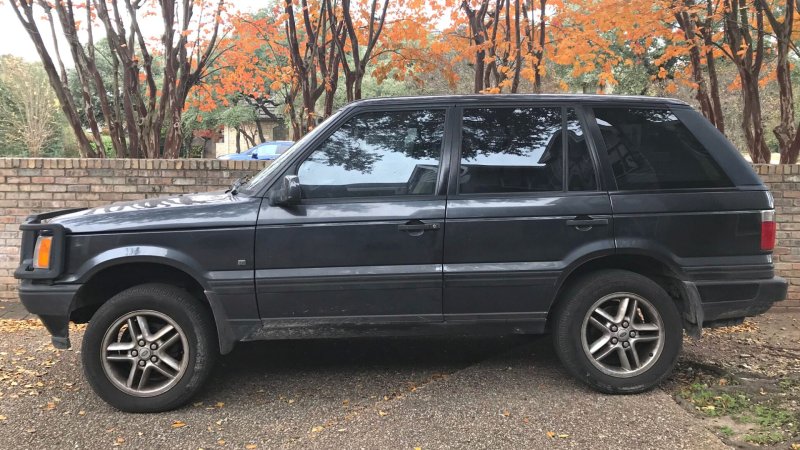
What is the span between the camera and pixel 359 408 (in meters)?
3.73

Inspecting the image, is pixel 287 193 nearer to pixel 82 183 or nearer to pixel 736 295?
pixel 736 295

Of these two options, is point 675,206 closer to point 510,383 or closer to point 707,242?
point 707,242

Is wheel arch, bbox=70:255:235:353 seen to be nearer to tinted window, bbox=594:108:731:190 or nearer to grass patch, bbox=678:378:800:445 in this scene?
tinted window, bbox=594:108:731:190

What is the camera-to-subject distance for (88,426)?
11.6ft

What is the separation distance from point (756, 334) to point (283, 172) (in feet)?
14.9

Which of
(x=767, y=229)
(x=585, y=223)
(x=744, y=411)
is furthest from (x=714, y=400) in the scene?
(x=585, y=223)

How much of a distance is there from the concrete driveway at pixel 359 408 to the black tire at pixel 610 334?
115mm

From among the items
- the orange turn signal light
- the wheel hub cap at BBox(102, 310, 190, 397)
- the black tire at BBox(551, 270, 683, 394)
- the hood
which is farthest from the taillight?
the orange turn signal light

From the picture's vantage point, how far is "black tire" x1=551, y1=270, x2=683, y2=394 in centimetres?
383

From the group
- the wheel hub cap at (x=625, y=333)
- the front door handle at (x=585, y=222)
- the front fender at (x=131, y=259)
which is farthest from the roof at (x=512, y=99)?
the front fender at (x=131, y=259)

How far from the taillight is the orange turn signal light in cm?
448

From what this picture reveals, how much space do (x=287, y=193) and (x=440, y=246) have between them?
1.00 metres

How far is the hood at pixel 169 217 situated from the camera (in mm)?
3625

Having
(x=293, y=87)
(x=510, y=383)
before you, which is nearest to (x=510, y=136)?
(x=510, y=383)
